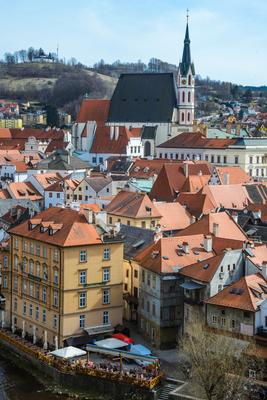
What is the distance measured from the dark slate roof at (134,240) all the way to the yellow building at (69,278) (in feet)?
14.5

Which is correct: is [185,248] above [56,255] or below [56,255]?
above

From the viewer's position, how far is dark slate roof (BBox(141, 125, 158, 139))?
14675 centimetres

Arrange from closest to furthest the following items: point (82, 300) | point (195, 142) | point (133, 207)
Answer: point (82, 300), point (133, 207), point (195, 142)

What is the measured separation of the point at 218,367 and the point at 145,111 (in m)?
114

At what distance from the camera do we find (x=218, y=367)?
4222cm

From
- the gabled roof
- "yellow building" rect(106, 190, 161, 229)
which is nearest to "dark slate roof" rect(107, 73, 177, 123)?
the gabled roof

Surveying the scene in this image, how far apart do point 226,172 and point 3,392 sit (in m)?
55.4

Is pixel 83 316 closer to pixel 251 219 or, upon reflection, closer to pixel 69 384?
pixel 69 384

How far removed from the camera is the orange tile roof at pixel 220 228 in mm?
63406

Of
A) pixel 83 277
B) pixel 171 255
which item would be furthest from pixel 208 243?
pixel 83 277

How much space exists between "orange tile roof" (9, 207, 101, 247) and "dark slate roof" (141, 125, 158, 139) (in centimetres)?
8851

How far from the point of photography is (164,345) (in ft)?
175

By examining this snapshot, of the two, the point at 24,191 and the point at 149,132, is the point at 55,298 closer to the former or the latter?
the point at 24,191

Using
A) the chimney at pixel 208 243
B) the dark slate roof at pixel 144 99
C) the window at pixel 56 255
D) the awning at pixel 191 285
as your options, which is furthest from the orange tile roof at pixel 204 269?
the dark slate roof at pixel 144 99
